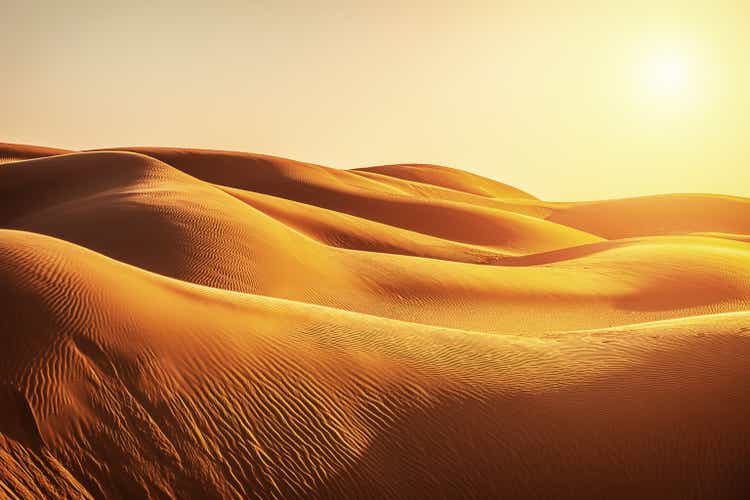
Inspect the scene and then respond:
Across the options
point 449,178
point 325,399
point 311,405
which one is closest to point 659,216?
point 449,178

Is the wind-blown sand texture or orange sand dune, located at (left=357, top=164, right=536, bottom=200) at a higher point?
the wind-blown sand texture

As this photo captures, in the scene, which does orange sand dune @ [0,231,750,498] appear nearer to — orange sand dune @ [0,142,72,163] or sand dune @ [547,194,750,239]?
orange sand dune @ [0,142,72,163]

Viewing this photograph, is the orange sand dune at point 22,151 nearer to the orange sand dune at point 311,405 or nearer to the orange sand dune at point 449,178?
the orange sand dune at point 449,178

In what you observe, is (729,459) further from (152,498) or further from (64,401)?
(64,401)

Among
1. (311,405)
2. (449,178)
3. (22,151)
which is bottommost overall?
(22,151)

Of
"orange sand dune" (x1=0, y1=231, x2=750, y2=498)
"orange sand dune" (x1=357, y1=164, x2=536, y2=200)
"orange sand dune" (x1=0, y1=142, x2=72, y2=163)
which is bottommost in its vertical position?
"orange sand dune" (x1=0, y1=142, x2=72, y2=163)

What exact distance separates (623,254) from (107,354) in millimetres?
21503

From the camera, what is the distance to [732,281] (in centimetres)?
2114

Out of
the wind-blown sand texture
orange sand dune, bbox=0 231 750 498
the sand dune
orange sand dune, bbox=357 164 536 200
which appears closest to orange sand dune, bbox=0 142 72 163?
orange sand dune, bbox=357 164 536 200

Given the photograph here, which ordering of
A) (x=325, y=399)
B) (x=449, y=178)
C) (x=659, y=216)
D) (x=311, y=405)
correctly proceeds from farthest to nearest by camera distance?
(x=449, y=178) < (x=659, y=216) < (x=325, y=399) < (x=311, y=405)

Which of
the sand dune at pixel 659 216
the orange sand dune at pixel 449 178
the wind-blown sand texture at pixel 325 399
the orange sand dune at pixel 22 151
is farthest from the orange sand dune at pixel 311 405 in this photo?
the orange sand dune at pixel 449 178

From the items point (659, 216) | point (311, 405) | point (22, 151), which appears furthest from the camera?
point (659, 216)

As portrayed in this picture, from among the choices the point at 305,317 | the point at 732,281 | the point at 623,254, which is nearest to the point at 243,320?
the point at 305,317

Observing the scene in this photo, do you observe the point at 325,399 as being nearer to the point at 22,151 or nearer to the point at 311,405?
the point at 311,405
